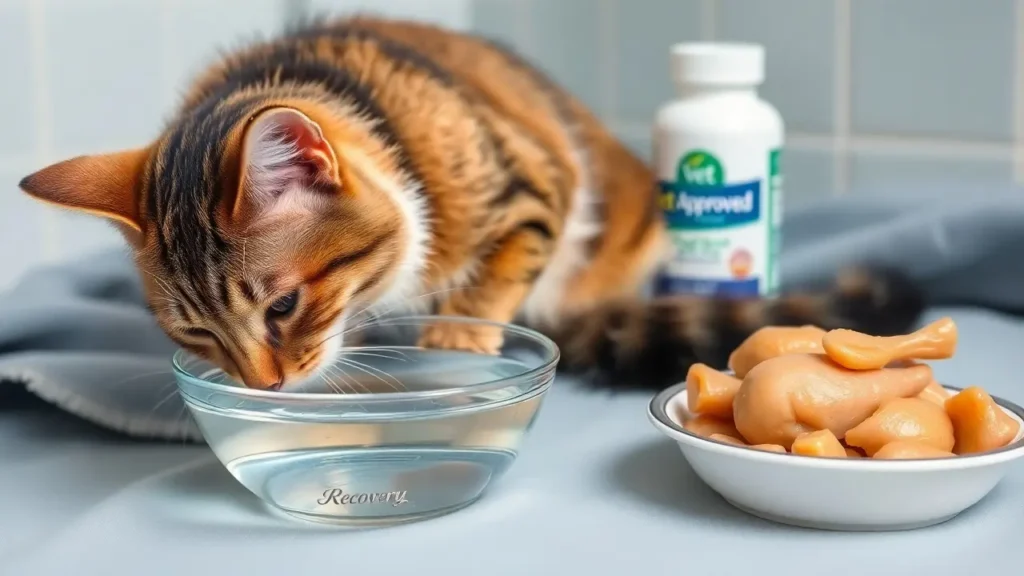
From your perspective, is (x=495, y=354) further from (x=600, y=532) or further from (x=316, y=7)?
(x=316, y=7)

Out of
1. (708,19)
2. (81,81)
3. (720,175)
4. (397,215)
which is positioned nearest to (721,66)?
(720,175)

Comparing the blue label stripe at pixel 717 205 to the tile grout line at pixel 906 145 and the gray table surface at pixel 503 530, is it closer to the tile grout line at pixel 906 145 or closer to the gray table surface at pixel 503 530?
the gray table surface at pixel 503 530

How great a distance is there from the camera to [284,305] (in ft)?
2.81

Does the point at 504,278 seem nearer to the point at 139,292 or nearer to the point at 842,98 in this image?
the point at 139,292

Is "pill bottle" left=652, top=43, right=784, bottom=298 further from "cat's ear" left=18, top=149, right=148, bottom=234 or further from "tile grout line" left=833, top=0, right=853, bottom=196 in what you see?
"cat's ear" left=18, top=149, right=148, bottom=234

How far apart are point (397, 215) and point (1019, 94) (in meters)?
0.85

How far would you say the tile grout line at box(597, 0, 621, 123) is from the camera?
6.05 ft

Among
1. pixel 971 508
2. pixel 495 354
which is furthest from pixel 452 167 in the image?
pixel 971 508

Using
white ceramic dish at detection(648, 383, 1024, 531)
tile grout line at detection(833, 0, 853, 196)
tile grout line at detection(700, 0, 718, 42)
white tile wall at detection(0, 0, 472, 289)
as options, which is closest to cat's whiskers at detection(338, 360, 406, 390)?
white ceramic dish at detection(648, 383, 1024, 531)

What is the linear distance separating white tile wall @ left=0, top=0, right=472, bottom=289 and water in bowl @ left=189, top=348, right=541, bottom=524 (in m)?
0.65

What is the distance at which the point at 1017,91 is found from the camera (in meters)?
1.42

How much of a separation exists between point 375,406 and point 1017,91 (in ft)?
3.32

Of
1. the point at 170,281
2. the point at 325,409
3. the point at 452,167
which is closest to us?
the point at 325,409

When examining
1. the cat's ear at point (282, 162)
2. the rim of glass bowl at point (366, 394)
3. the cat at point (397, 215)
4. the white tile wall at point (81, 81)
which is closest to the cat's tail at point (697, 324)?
the cat at point (397, 215)
